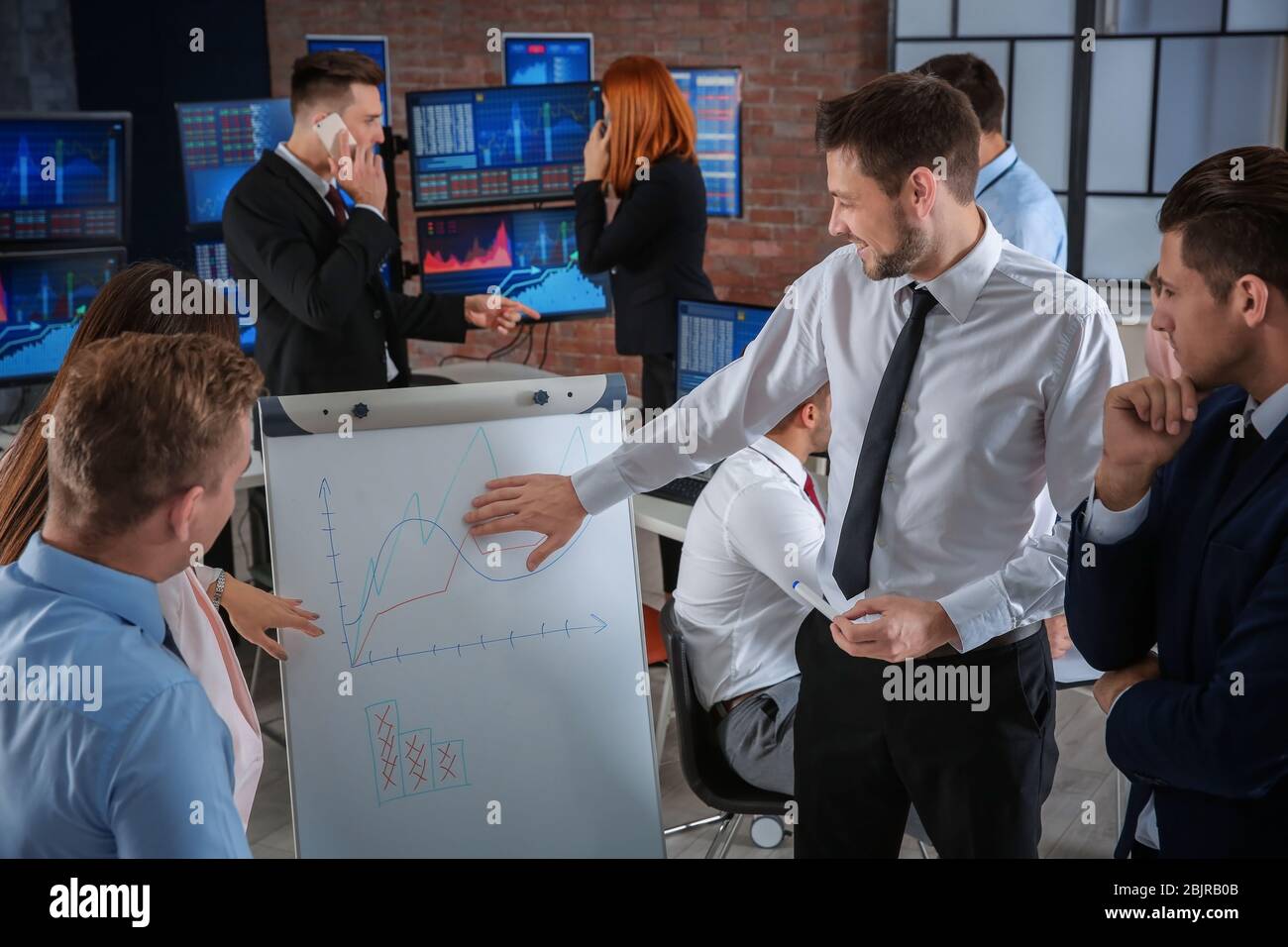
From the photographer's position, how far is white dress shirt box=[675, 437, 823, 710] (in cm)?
221

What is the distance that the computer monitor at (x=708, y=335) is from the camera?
→ 10.6 ft

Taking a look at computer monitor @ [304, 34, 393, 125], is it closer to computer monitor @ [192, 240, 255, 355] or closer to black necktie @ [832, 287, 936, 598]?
computer monitor @ [192, 240, 255, 355]

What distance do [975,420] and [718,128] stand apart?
4.16m

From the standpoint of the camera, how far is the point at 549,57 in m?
5.69

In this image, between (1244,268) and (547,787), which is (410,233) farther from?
(1244,268)

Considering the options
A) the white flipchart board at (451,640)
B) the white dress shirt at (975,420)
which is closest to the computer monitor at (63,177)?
the white flipchart board at (451,640)

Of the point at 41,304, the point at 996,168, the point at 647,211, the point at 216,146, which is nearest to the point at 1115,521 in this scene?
the point at 996,168

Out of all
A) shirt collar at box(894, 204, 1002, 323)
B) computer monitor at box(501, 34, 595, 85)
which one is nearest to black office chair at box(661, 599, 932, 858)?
shirt collar at box(894, 204, 1002, 323)

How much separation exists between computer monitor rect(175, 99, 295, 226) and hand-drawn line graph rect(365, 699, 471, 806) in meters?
2.39

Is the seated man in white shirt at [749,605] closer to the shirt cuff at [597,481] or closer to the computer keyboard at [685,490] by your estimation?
the shirt cuff at [597,481]

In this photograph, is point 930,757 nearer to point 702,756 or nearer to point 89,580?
point 702,756

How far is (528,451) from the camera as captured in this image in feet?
6.42

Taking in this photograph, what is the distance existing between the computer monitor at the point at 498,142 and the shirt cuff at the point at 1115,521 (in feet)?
10.4
